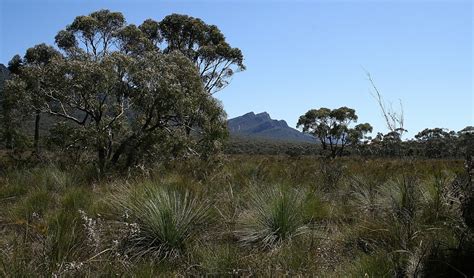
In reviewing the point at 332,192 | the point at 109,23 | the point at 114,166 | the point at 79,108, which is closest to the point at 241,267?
the point at 332,192

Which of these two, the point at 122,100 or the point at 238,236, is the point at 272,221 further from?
the point at 122,100

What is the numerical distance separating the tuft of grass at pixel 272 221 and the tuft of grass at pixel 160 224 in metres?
0.61

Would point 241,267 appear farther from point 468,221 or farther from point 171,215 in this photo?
point 468,221

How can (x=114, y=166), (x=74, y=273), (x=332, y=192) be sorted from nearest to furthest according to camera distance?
(x=74, y=273)
(x=332, y=192)
(x=114, y=166)

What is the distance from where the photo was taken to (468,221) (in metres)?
3.77

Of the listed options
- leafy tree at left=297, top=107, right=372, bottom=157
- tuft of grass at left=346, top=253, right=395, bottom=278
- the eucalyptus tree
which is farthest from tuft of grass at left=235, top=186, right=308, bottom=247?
leafy tree at left=297, top=107, right=372, bottom=157

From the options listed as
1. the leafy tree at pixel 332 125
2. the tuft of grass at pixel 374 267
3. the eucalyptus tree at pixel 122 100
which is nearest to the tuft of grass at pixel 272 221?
the tuft of grass at pixel 374 267

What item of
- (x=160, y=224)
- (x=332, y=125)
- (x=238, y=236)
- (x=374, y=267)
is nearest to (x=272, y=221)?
(x=238, y=236)

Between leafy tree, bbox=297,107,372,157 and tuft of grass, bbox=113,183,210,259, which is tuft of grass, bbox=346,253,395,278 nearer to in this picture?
tuft of grass, bbox=113,183,210,259

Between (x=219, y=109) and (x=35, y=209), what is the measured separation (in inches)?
411

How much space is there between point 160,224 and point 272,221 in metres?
1.44

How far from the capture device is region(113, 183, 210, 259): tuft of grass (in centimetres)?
450

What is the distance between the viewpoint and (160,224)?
15.2ft

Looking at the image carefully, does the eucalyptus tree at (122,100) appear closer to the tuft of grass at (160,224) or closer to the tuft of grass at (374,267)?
the tuft of grass at (160,224)
